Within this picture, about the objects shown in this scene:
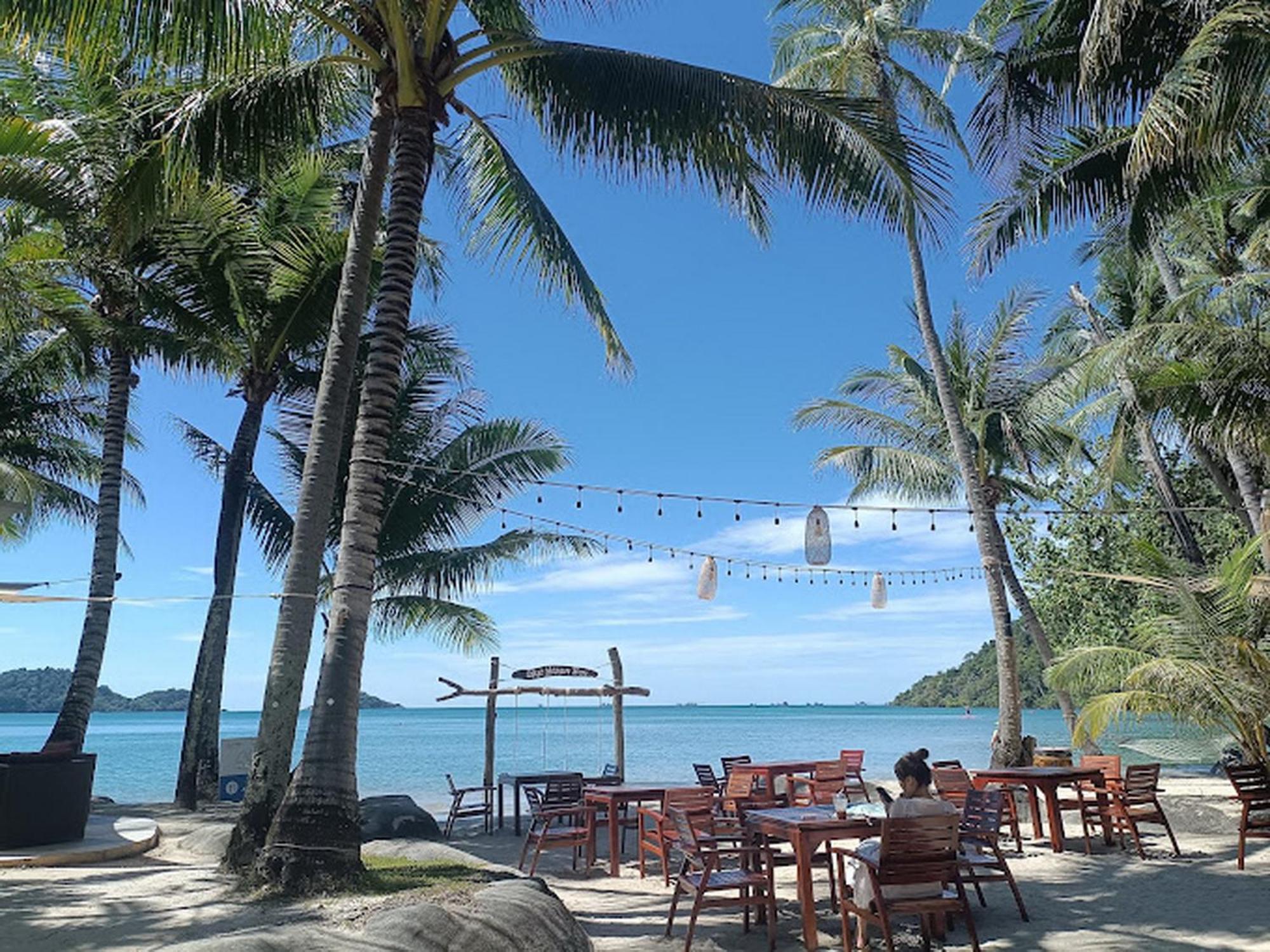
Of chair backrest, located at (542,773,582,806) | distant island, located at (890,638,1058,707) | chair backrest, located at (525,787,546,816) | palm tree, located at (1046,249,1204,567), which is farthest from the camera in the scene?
distant island, located at (890,638,1058,707)

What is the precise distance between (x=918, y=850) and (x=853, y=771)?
6.69m

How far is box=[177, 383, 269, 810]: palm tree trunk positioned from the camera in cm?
1368

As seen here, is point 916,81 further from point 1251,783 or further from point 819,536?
point 1251,783

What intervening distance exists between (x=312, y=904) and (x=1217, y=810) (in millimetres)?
9117

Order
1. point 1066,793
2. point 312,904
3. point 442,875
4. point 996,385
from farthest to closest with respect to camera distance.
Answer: point 996,385
point 1066,793
point 442,875
point 312,904

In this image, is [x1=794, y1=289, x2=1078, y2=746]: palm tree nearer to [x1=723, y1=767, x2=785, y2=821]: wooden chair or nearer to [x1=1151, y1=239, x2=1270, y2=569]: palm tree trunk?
[x1=1151, y1=239, x2=1270, y2=569]: palm tree trunk

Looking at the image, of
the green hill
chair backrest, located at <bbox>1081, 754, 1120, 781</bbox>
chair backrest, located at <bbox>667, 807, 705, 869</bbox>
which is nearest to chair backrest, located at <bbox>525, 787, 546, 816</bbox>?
chair backrest, located at <bbox>667, 807, 705, 869</bbox>

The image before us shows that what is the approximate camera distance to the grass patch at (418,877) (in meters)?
6.06

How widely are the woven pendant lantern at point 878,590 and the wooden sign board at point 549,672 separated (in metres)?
4.63

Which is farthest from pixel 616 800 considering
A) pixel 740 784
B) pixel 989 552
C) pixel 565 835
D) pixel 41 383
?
pixel 41 383

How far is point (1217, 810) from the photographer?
1020 centimetres

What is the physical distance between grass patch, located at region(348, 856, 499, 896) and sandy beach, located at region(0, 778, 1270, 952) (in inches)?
9.3

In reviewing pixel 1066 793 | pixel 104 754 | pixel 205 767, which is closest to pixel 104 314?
pixel 205 767

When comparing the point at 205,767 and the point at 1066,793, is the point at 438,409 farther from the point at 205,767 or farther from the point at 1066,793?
the point at 1066,793
